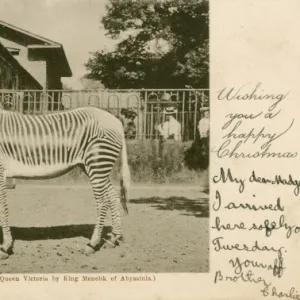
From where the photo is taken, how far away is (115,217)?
8.74ft

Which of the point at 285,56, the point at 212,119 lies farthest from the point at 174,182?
the point at 285,56

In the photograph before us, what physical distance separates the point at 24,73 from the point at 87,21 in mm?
345

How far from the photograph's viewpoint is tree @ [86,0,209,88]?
2670mm

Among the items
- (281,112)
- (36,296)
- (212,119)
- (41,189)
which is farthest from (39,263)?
(281,112)

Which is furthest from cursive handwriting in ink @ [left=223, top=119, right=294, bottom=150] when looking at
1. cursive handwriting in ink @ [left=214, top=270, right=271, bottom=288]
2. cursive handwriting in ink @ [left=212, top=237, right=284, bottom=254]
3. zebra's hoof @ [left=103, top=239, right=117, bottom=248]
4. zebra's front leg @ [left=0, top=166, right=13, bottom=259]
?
zebra's front leg @ [left=0, top=166, right=13, bottom=259]

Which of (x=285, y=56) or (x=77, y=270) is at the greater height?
(x=285, y=56)

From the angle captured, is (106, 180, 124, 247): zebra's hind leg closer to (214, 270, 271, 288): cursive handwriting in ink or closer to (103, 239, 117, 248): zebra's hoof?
(103, 239, 117, 248): zebra's hoof

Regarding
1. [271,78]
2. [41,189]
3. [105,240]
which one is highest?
[271,78]

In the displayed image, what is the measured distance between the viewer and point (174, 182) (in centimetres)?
271

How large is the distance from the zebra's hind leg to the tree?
447 mm

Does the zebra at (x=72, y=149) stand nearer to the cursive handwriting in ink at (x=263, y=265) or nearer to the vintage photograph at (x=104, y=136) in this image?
the vintage photograph at (x=104, y=136)

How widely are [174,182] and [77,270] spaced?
1.77ft

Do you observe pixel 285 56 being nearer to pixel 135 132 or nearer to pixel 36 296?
pixel 135 132

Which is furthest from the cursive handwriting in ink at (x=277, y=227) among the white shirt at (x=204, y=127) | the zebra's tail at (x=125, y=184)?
the zebra's tail at (x=125, y=184)
